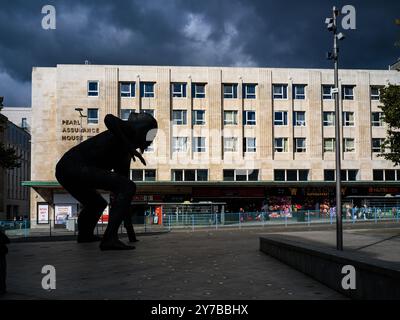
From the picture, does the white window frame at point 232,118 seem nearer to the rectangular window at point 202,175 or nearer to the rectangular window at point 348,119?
the rectangular window at point 202,175

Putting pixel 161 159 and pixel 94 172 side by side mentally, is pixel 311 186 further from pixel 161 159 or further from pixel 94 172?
pixel 94 172

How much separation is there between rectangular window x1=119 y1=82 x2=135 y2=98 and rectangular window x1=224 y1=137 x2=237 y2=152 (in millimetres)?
10775

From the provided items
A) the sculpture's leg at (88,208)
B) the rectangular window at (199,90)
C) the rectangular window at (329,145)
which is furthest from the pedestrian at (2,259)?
the rectangular window at (329,145)

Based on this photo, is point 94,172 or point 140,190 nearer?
point 94,172

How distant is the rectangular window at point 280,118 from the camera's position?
51531mm

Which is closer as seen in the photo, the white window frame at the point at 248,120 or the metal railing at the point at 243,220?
the metal railing at the point at 243,220

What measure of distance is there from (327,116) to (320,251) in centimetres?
Result: 4519

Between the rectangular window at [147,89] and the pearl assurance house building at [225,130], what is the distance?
4.1 inches

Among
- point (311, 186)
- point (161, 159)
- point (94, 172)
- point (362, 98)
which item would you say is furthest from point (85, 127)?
point (94, 172)

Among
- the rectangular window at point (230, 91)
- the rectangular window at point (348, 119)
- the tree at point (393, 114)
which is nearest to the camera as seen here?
the tree at point (393, 114)

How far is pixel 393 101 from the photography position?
22.7 metres

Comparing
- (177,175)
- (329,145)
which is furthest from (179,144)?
(329,145)
